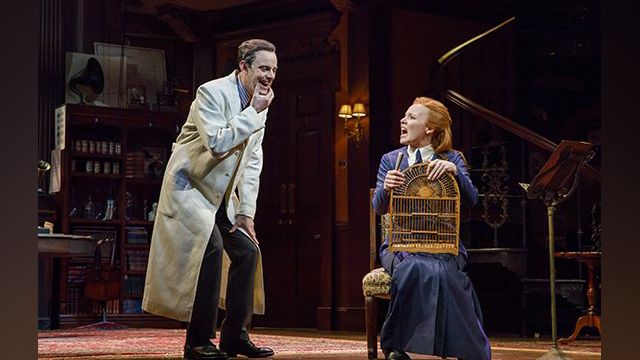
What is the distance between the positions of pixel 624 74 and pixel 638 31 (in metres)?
0.08

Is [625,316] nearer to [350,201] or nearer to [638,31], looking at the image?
[638,31]

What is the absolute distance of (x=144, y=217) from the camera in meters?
11.6

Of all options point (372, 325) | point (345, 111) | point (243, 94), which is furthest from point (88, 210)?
point (243, 94)

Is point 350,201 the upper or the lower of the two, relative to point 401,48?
lower

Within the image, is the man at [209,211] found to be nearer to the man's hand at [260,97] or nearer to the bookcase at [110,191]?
the man's hand at [260,97]

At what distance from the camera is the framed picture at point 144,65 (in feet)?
38.1

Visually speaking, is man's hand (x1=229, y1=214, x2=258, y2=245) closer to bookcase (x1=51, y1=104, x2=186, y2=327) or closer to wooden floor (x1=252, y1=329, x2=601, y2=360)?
wooden floor (x1=252, y1=329, x2=601, y2=360)

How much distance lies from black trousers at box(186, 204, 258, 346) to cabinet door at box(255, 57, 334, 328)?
600cm

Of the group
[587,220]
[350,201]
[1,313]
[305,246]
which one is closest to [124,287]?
[305,246]

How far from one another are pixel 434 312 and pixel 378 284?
0.61 meters

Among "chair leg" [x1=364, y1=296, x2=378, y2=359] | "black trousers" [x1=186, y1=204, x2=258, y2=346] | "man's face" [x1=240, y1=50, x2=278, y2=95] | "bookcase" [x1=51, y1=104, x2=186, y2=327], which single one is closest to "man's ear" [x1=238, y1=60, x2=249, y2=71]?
"man's face" [x1=240, y1=50, x2=278, y2=95]

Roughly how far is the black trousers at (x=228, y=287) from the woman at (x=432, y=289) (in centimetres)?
64

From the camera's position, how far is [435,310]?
14.8 feet

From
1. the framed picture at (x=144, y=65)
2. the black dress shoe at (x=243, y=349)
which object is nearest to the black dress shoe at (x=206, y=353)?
the black dress shoe at (x=243, y=349)
